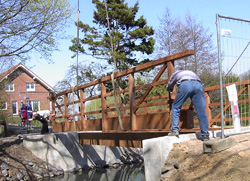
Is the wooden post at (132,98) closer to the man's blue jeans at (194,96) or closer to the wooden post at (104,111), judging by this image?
the wooden post at (104,111)

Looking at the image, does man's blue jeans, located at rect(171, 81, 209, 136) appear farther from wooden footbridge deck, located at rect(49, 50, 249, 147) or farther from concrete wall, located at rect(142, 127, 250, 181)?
wooden footbridge deck, located at rect(49, 50, 249, 147)

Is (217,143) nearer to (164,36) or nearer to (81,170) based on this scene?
(81,170)

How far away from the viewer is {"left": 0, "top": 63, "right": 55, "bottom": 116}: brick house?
17.2 meters

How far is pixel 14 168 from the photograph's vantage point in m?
10.6

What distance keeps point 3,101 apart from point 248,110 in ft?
46.9

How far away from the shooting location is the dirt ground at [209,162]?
12.1 feet

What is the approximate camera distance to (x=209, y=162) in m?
4.07

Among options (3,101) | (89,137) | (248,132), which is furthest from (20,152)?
(248,132)

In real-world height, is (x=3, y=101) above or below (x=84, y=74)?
below

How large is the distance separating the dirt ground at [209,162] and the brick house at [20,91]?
10297 mm

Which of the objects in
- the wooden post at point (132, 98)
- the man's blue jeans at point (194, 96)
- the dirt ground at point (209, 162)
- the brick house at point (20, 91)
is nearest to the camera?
the dirt ground at point (209, 162)

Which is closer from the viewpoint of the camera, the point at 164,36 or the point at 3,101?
the point at 3,101

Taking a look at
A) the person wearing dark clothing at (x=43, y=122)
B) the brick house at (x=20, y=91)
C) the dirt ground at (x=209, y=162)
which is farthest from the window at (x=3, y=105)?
the dirt ground at (x=209, y=162)

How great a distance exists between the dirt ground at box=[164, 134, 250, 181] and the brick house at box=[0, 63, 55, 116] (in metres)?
10.3
